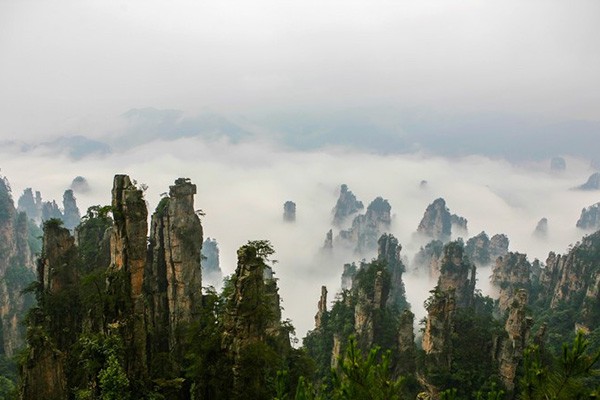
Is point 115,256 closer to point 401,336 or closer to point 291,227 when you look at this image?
point 401,336

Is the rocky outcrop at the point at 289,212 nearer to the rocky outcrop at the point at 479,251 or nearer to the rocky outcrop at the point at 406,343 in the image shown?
the rocky outcrop at the point at 479,251

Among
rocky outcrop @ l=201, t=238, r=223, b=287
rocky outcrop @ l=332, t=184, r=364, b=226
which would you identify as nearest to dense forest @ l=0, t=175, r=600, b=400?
rocky outcrop @ l=201, t=238, r=223, b=287

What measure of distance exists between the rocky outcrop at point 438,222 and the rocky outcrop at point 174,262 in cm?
12084

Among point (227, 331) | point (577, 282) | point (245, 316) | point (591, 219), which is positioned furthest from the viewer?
point (591, 219)

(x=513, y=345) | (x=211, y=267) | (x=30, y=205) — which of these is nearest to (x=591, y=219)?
(x=211, y=267)

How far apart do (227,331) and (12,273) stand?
2606 inches

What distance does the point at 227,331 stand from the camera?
19703mm

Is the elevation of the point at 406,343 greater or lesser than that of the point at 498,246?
lesser

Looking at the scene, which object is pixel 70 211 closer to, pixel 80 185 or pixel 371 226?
pixel 80 185

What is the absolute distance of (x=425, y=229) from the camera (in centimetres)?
14712

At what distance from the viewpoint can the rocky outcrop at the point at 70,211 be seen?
126812 mm

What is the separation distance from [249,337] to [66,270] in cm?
1812

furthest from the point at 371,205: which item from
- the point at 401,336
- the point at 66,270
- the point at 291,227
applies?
the point at 66,270

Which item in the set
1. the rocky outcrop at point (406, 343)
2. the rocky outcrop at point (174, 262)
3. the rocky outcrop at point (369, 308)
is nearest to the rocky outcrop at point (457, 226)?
the rocky outcrop at point (369, 308)
